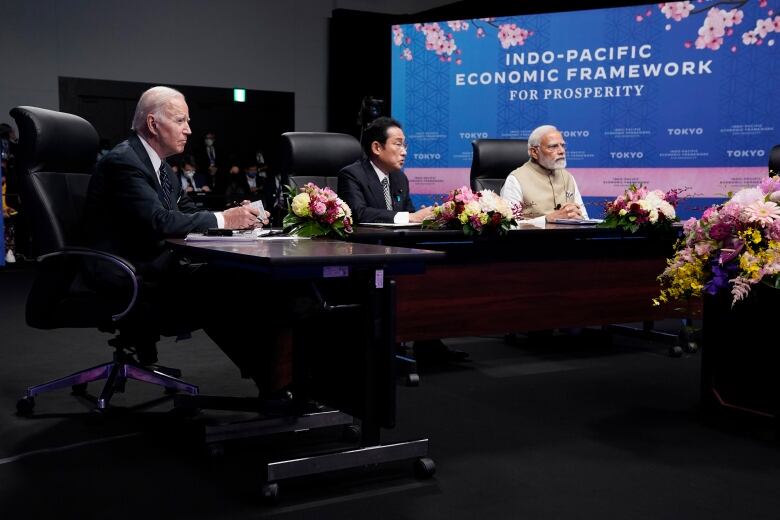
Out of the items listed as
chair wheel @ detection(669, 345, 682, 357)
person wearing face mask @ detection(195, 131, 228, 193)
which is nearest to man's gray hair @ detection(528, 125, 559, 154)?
chair wheel @ detection(669, 345, 682, 357)

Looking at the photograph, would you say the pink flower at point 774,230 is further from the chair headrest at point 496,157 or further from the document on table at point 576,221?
the chair headrest at point 496,157

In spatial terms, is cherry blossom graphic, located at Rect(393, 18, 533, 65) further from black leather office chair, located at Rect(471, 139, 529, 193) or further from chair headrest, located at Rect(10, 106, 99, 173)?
chair headrest, located at Rect(10, 106, 99, 173)

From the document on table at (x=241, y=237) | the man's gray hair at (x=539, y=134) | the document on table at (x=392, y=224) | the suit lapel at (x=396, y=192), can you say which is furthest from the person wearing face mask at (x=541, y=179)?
the document on table at (x=241, y=237)

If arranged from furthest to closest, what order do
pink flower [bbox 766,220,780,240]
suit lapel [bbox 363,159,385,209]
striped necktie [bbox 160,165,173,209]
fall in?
1. suit lapel [bbox 363,159,385,209]
2. striped necktie [bbox 160,165,173,209]
3. pink flower [bbox 766,220,780,240]

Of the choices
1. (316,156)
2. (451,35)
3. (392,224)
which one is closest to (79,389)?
(392,224)

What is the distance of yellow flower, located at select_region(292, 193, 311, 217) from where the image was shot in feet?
10.1

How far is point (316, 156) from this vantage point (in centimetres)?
461

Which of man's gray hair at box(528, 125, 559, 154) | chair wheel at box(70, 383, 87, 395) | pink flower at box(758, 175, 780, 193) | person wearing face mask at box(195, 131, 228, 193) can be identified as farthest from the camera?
person wearing face mask at box(195, 131, 228, 193)

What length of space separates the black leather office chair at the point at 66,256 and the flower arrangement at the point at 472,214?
131cm

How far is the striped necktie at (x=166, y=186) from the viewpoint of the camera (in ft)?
10.5

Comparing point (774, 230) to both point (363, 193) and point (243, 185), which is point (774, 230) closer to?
point (363, 193)

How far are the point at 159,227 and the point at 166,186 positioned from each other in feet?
1.15

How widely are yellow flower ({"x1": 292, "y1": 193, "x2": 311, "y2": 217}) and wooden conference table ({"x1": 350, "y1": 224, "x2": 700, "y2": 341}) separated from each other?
0.44 m

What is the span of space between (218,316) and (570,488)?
53.8 inches
